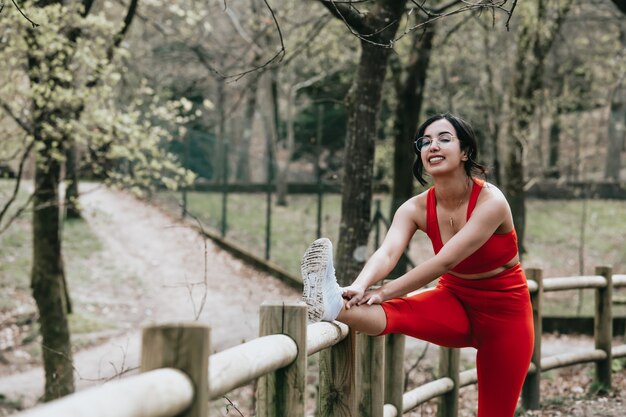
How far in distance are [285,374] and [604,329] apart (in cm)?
517

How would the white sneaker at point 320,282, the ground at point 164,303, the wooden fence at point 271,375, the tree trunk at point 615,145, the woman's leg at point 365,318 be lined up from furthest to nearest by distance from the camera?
the tree trunk at point 615,145 < the ground at point 164,303 < the woman's leg at point 365,318 < the white sneaker at point 320,282 < the wooden fence at point 271,375

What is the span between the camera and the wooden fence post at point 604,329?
7312mm

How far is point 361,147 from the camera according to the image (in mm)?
7199

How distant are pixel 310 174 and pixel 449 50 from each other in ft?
46.5

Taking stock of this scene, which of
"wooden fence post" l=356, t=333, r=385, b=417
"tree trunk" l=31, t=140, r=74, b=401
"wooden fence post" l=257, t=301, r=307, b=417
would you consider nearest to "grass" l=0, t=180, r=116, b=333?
"tree trunk" l=31, t=140, r=74, b=401

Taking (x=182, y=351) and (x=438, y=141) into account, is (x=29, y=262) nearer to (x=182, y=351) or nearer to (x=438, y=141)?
(x=438, y=141)

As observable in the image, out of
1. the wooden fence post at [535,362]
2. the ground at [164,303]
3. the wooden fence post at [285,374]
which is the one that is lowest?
the ground at [164,303]

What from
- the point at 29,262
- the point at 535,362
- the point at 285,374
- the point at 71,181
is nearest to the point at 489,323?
the point at 285,374

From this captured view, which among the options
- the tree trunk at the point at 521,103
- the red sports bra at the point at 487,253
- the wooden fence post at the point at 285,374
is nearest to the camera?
the wooden fence post at the point at 285,374

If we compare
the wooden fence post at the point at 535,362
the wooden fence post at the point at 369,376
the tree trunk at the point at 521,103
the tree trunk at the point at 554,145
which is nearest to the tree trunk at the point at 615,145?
the tree trunk at the point at 554,145

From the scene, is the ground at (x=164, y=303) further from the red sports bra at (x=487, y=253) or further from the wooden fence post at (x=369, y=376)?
the red sports bra at (x=487, y=253)

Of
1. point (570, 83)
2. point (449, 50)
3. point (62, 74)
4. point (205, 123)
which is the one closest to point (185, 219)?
point (449, 50)

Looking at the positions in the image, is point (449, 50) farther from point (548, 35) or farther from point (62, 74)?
point (62, 74)

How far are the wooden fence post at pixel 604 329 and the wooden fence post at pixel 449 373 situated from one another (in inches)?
87.6
